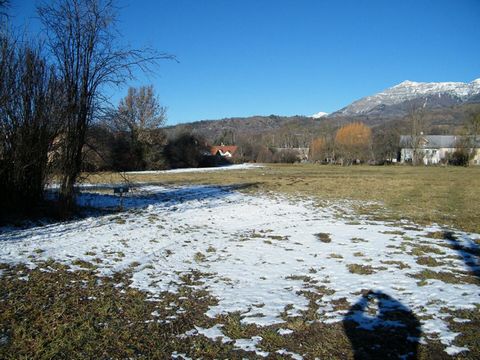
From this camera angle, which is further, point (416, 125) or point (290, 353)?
point (416, 125)

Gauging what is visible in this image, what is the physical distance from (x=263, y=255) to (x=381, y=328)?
157 inches

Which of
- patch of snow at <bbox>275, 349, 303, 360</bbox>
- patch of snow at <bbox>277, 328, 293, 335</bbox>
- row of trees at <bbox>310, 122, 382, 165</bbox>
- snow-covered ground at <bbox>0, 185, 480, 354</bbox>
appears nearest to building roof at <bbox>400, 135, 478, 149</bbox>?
row of trees at <bbox>310, 122, 382, 165</bbox>

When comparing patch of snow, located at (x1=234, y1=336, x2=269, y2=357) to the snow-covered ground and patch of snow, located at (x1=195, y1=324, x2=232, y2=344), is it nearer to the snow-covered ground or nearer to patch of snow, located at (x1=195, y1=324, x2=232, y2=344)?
the snow-covered ground

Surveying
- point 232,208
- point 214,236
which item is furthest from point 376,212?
point 214,236

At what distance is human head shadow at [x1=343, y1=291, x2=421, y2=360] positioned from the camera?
13.5 ft

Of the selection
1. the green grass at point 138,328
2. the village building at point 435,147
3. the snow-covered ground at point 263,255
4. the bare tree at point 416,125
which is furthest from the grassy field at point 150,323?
the bare tree at point 416,125

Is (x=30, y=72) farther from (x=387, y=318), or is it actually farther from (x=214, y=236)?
(x=387, y=318)

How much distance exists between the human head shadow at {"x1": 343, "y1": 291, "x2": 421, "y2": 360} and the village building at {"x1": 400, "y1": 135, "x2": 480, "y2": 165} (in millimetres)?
83298

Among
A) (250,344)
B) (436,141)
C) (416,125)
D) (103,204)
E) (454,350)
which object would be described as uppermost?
(416,125)

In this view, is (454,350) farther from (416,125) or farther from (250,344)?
(416,125)

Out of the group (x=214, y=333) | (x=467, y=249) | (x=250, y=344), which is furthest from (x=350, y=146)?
(x=250, y=344)

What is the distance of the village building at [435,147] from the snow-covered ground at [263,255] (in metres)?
77.1

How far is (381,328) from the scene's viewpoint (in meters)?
4.66

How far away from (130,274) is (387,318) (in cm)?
457
